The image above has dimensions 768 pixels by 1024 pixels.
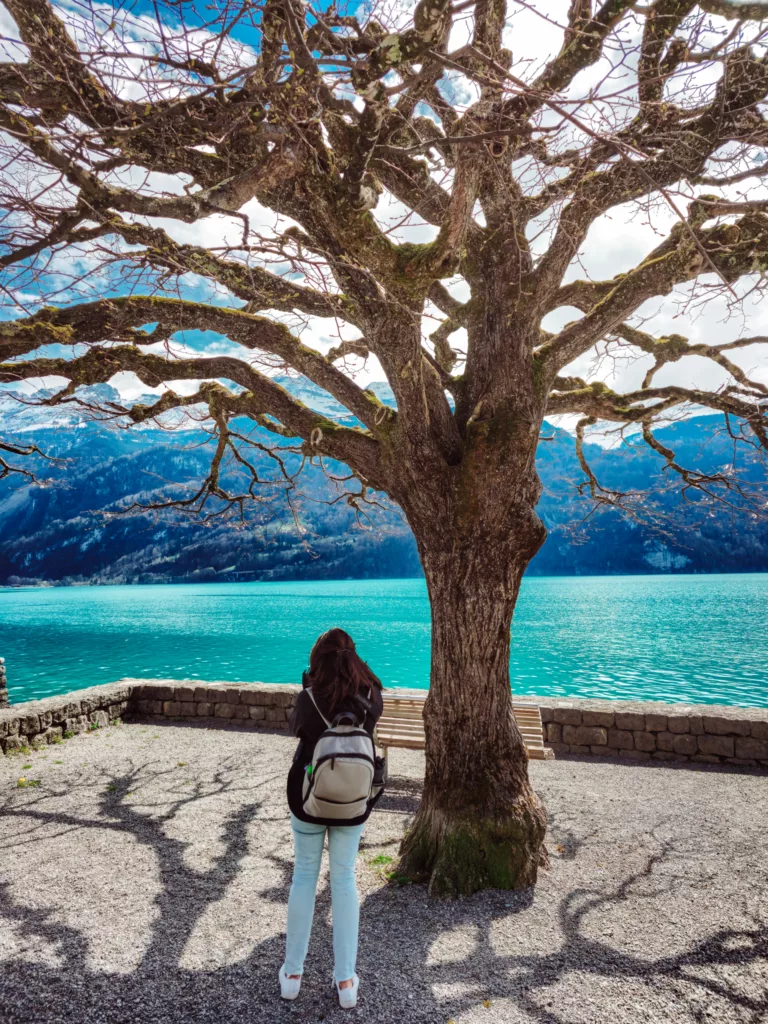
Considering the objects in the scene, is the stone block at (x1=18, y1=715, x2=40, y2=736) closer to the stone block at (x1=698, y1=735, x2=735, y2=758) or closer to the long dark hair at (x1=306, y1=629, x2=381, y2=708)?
the long dark hair at (x1=306, y1=629, x2=381, y2=708)

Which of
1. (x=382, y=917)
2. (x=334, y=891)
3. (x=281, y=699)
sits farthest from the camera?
(x=281, y=699)

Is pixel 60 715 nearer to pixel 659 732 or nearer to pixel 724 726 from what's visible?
pixel 659 732

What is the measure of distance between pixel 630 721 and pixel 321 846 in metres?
5.84

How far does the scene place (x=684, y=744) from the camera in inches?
290

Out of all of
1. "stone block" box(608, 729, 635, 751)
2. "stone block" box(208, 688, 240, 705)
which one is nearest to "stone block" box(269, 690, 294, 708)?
"stone block" box(208, 688, 240, 705)

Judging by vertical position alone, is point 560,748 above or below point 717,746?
below

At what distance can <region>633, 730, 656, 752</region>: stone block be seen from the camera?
7.47 meters

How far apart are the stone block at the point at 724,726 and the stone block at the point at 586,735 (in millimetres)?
1208

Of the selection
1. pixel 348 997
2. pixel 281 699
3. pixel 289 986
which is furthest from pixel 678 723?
pixel 289 986

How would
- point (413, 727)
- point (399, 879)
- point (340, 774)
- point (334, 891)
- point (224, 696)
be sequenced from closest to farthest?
point (340, 774)
point (334, 891)
point (399, 879)
point (413, 727)
point (224, 696)

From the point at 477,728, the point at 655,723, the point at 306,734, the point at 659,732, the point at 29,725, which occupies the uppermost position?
the point at 306,734

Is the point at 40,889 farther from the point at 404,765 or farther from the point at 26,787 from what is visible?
the point at 404,765

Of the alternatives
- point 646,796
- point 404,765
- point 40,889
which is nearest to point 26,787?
point 40,889

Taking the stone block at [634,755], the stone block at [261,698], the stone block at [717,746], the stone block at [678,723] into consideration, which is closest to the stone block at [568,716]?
the stone block at [634,755]
